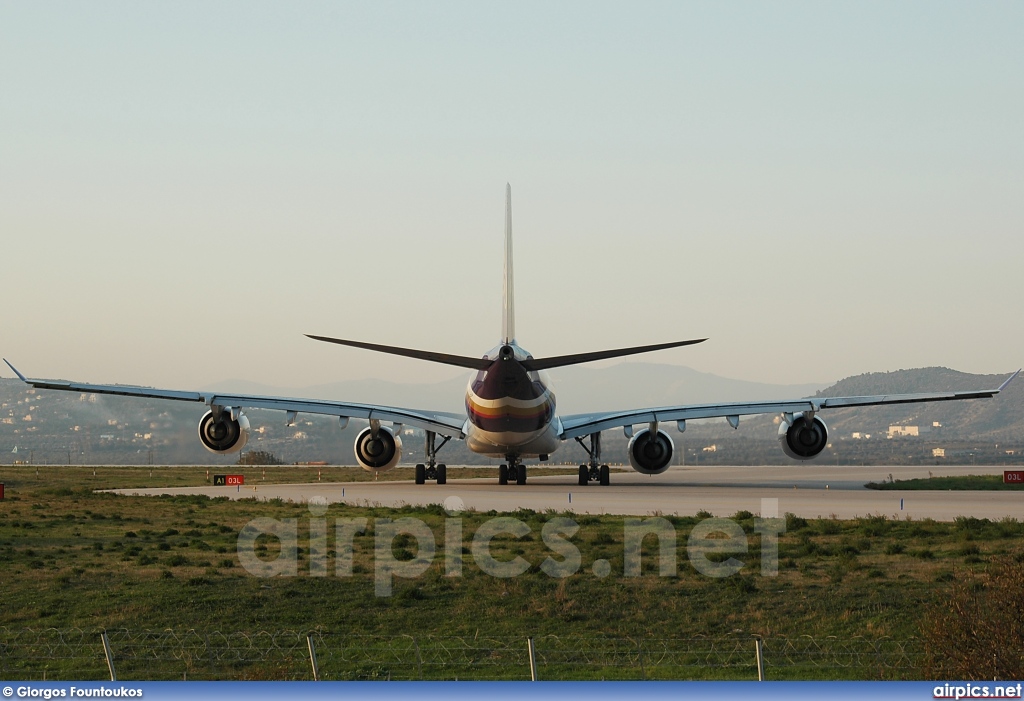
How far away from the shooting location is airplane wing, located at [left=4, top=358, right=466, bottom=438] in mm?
48469

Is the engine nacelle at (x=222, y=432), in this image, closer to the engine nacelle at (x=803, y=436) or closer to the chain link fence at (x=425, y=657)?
→ the engine nacelle at (x=803, y=436)

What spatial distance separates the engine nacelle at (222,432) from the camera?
49.9m

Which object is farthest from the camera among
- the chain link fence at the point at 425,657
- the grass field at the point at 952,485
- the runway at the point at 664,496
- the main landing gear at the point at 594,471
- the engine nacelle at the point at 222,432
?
the main landing gear at the point at 594,471

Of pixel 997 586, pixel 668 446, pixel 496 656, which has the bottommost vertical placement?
pixel 496 656

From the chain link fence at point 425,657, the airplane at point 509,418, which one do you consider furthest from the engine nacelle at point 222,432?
the chain link fence at point 425,657

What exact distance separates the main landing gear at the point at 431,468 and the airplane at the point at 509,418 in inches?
2.1

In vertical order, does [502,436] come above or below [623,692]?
above

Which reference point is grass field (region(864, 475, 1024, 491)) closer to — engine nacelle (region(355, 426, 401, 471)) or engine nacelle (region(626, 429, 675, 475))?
engine nacelle (region(626, 429, 675, 475))

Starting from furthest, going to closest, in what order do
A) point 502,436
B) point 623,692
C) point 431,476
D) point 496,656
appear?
point 431,476 → point 502,436 → point 496,656 → point 623,692

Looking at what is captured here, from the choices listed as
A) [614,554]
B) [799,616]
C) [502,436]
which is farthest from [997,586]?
[502,436]

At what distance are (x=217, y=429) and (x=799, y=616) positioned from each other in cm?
3292

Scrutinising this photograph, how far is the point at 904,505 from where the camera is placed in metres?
40.2

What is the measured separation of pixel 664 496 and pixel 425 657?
27.0m

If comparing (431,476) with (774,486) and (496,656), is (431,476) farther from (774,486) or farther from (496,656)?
(496,656)
